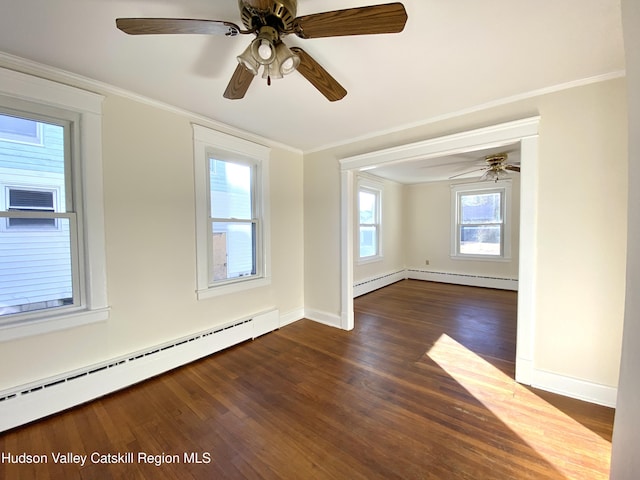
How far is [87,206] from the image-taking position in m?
1.96

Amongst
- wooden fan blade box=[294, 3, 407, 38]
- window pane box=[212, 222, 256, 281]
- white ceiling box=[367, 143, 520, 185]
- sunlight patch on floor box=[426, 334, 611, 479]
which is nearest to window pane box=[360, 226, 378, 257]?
white ceiling box=[367, 143, 520, 185]

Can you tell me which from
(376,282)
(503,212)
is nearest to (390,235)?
(376,282)

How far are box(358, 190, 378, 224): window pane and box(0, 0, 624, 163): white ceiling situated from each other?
2918 mm

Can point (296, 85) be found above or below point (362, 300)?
above

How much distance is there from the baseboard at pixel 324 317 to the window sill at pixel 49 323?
235 centimetres

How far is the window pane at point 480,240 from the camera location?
5578 millimetres


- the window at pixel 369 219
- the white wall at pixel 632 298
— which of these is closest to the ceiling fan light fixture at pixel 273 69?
the white wall at pixel 632 298

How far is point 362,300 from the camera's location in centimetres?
476

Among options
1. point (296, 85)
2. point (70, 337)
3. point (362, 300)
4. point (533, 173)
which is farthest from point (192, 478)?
point (362, 300)

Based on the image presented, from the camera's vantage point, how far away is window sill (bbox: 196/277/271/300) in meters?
2.68

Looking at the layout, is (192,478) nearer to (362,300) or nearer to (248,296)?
(248,296)

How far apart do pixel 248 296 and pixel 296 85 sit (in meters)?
2.29

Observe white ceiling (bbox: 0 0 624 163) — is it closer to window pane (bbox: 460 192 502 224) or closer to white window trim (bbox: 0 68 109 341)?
white window trim (bbox: 0 68 109 341)

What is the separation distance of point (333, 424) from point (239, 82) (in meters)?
2.29
